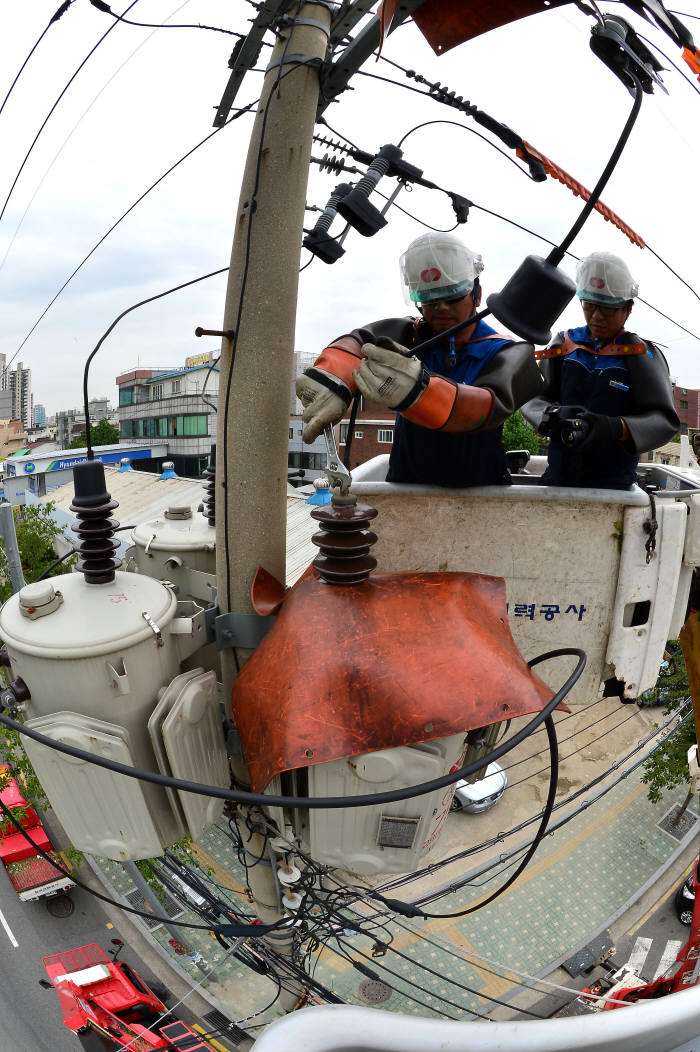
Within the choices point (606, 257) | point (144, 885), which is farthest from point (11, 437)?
point (606, 257)

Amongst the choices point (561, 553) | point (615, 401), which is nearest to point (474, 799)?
point (615, 401)

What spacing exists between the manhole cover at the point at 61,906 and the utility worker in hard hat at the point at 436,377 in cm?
1098

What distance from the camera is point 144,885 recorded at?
8.73 m

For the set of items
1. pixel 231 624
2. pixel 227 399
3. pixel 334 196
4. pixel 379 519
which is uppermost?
pixel 334 196

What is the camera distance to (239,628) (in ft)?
8.77

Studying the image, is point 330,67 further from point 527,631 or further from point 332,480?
point 527,631

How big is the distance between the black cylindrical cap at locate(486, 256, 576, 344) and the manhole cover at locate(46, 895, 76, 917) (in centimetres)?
1230

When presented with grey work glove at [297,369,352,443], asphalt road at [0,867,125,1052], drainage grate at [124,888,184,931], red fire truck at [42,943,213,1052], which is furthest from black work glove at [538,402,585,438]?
asphalt road at [0,867,125,1052]

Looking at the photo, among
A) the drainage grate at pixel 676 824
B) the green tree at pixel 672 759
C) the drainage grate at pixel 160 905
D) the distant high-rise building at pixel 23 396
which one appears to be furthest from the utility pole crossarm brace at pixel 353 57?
the distant high-rise building at pixel 23 396

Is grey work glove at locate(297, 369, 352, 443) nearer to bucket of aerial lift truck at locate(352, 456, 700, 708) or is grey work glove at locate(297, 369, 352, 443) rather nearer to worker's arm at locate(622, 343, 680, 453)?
bucket of aerial lift truck at locate(352, 456, 700, 708)

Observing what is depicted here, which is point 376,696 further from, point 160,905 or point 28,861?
point 28,861

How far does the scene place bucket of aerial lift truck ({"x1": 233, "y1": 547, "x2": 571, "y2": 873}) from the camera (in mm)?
2096

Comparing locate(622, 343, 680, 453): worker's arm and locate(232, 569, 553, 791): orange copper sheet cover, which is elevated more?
locate(622, 343, 680, 453): worker's arm

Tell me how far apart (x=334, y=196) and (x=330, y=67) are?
1.58 ft
